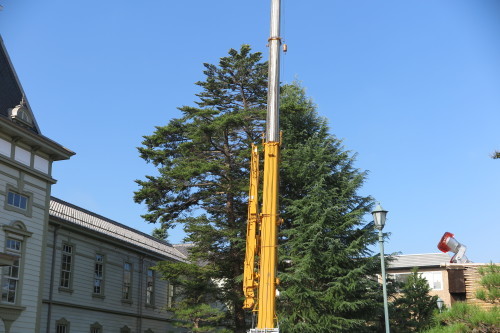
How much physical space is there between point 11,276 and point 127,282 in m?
12.1

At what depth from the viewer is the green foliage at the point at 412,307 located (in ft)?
88.6

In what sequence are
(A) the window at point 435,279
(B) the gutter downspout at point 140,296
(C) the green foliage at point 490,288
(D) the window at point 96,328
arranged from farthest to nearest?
(A) the window at point 435,279, (B) the gutter downspout at point 140,296, (D) the window at point 96,328, (C) the green foliage at point 490,288

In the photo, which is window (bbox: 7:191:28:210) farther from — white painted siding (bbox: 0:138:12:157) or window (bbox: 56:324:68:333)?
window (bbox: 56:324:68:333)

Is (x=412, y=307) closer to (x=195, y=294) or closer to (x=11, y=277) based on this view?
(x=195, y=294)

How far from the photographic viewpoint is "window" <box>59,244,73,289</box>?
27.0 metres

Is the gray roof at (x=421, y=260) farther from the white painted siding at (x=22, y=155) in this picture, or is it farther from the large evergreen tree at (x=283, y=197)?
the white painted siding at (x=22, y=155)

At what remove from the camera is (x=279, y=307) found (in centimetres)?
2556

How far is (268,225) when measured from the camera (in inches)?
642

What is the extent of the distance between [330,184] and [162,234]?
146ft

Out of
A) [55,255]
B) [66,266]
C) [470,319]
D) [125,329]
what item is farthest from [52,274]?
[470,319]

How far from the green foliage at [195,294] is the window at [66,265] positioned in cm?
425

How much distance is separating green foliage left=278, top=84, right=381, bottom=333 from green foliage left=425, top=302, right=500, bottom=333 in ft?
Result: 29.6

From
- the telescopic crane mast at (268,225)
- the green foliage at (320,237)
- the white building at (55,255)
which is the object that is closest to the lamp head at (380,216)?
the telescopic crane mast at (268,225)

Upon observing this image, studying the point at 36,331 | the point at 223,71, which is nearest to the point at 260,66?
the point at 223,71
